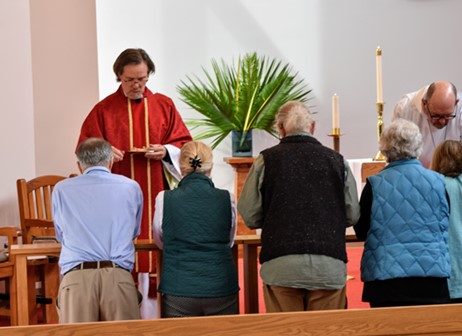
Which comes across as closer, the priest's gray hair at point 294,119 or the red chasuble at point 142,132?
the priest's gray hair at point 294,119

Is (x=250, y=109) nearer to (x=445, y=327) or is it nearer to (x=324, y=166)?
(x=324, y=166)

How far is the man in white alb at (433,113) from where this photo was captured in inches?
238

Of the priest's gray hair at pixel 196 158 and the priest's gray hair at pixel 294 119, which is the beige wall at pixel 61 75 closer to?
the priest's gray hair at pixel 196 158

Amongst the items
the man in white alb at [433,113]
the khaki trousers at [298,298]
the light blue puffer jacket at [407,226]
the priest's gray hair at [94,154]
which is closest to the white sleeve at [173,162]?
the priest's gray hair at [94,154]

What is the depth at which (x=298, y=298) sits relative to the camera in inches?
179

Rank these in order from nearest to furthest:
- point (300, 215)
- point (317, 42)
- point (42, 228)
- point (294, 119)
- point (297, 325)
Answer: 1. point (297, 325)
2. point (300, 215)
3. point (294, 119)
4. point (42, 228)
5. point (317, 42)

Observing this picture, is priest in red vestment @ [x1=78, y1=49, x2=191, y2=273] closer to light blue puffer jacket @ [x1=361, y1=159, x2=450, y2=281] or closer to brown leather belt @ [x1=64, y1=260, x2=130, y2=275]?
brown leather belt @ [x1=64, y1=260, x2=130, y2=275]

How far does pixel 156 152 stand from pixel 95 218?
131cm

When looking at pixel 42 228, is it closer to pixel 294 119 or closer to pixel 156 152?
pixel 156 152

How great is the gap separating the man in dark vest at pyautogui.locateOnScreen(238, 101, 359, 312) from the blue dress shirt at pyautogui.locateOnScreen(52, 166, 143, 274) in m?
0.57

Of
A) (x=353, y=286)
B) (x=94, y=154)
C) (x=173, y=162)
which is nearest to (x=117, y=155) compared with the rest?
(x=173, y=162)

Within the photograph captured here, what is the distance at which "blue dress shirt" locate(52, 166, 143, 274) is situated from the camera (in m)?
4.73

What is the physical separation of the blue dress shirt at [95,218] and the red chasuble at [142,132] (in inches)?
54.1

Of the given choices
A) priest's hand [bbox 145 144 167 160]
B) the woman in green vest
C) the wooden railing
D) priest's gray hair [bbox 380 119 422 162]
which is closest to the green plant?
priest's hand [bbox 145 144 167 160]
